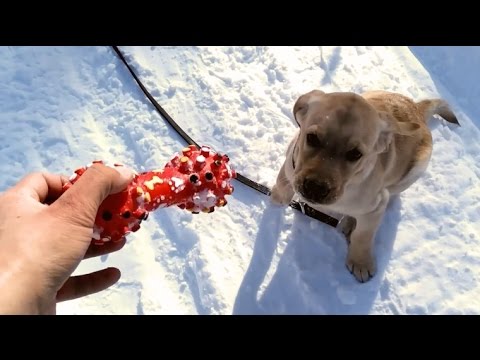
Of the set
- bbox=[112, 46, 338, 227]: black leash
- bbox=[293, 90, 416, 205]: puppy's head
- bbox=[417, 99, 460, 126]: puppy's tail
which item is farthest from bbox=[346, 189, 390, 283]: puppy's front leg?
bbox=[417, 99, 460, 126]: puppy's tail

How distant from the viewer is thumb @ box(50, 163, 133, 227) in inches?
81.8

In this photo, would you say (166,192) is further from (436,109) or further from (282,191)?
(436,109)

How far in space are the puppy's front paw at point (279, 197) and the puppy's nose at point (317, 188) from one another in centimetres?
87

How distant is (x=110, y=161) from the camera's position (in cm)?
404

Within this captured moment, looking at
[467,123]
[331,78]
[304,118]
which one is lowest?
[467,123]

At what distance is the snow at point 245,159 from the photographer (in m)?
3.65

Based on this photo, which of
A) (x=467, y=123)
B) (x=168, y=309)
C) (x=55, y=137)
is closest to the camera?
(x=168, y=309)

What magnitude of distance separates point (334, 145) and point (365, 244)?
104cm

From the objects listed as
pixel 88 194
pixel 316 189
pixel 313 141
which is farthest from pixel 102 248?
pixel 313 141

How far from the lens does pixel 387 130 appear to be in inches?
121

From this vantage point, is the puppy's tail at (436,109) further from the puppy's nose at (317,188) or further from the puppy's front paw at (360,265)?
the puppy's nose at (317,188)

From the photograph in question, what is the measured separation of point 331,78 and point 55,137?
101 inches
